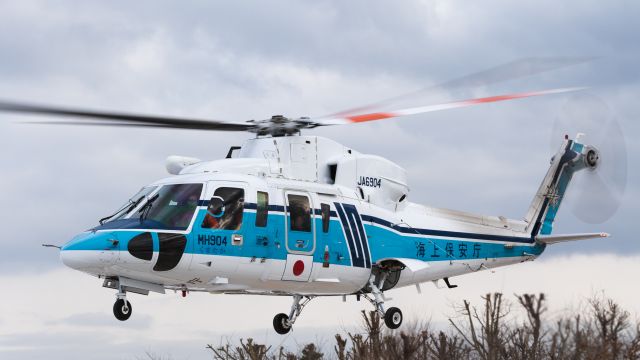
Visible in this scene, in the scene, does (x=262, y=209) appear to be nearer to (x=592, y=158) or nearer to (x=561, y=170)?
(x=561, y=170)

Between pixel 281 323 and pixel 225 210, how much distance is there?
6.05 meters

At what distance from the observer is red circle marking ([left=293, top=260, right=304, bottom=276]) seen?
21.4 m

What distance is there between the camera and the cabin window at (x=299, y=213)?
21469mm

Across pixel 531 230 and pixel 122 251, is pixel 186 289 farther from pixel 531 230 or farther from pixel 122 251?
pixel 531 230

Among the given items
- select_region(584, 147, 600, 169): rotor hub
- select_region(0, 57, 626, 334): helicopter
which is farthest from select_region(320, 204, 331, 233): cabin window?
select_region(584, 147, 600, 169): rotor hub

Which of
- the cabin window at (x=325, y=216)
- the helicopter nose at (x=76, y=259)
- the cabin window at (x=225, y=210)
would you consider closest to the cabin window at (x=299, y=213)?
the cabin window at (x=325, y=216)

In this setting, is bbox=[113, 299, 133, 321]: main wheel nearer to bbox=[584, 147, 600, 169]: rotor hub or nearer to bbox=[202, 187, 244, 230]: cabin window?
bbox=[202, 187, 244, 230]: cabin window

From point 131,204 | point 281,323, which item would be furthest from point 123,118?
point 281,323

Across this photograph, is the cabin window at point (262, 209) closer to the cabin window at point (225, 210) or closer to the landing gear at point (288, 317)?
the cabin window at point (225, 210)

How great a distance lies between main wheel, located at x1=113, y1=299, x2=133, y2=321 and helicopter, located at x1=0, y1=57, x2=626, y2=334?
0.09 feet

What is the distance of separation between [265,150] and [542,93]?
723cm

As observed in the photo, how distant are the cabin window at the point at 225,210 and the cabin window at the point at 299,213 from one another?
1426mm

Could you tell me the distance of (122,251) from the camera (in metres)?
19.0

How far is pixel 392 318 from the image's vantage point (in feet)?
76.8
